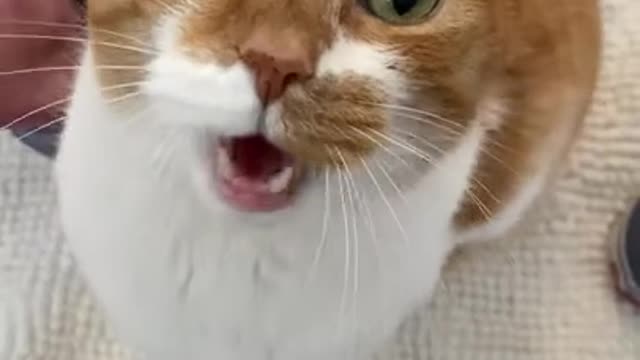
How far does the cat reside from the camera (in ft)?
2.02

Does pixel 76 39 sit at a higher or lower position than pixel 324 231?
higher

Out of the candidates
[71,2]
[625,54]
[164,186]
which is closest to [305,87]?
[164,186]

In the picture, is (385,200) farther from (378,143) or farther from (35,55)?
(35,55)

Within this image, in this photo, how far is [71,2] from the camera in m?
0.89

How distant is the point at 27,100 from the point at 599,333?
500 millimetres

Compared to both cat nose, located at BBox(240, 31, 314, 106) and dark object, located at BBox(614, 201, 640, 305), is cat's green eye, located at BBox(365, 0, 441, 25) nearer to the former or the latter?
cat nose, located at BBox(240, 31, 314, 106)

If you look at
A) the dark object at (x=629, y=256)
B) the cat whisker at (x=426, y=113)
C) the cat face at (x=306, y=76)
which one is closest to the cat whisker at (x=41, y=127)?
the cat face at (x=306, y=76)

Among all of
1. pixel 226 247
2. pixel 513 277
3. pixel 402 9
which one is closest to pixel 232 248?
pixel 226 247

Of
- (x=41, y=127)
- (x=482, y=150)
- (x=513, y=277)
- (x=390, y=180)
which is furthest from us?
(x=513, y=277)

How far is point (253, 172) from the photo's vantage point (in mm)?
671

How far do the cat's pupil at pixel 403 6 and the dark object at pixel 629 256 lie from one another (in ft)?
1.78

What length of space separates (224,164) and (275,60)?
99mm

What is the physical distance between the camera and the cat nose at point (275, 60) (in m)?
0.59

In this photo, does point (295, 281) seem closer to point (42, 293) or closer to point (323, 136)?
point (323, 136)
